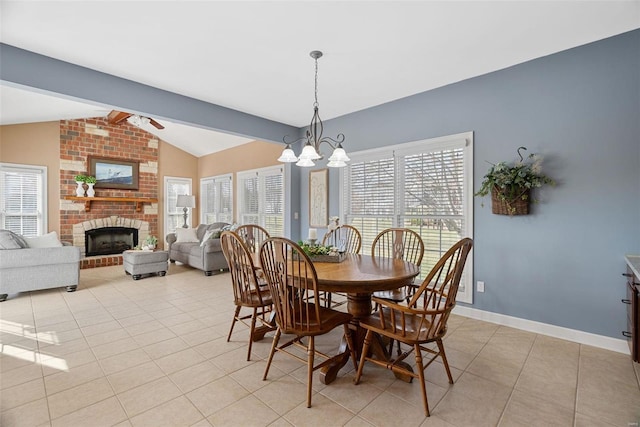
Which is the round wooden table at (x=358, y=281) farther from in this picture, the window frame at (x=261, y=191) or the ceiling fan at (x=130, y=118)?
the ceiling fan at (x=130, y=118)

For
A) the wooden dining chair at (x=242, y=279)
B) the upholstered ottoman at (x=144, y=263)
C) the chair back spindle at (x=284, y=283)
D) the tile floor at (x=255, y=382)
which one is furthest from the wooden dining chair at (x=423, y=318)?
the upholstered ottoman at (x=144, y=263)

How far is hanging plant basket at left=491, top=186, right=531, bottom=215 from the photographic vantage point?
291 cm

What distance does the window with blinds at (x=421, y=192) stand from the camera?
340cm

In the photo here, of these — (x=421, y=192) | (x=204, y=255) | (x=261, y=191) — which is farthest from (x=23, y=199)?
(x=421, y=192)

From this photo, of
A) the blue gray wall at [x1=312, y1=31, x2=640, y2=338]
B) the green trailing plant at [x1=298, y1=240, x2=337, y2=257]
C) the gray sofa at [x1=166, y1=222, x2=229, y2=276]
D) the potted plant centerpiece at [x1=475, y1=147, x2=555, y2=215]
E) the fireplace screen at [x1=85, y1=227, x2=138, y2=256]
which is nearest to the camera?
the blue gray wall at [x1=312, y1=31, x2=640, y2=338]

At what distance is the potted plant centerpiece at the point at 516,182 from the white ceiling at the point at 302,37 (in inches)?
40.8

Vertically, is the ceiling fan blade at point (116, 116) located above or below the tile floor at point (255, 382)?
above

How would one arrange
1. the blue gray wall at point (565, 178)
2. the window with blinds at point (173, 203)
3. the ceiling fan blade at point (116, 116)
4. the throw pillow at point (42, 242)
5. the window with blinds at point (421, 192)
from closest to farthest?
the blue gray wall at point (565, 178) < the window with blinds at point (421, 192) < the throw pillow at point (42, 242) < the ceiling fan blade at point (116, 116) < the window with blinds at point (173, 203)

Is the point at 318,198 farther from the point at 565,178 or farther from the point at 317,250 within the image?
the point at 565,178

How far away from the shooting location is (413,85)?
3.55 metres

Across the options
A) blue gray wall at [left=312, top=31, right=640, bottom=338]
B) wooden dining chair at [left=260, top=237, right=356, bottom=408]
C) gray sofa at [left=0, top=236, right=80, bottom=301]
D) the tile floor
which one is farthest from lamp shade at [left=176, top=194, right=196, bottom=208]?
blue gray wall at [left=312, top=31, right=640, bottom=338]

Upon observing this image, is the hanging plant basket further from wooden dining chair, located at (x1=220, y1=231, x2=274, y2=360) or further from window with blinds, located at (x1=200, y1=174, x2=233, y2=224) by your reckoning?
window with blinds, located at (x1=200, y1=174, x2=233, y2=224)

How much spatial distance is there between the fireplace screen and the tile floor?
3618 millimetres

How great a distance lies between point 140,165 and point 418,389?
24.9 feet
